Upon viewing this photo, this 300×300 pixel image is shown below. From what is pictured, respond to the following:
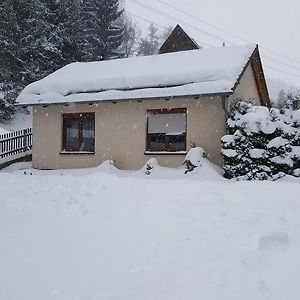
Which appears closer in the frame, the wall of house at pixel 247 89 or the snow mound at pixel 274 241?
the snow mound at pixel 274 241

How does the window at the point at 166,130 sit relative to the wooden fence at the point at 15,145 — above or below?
above

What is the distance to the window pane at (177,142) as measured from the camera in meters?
14.2

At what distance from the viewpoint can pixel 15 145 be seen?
714 inches

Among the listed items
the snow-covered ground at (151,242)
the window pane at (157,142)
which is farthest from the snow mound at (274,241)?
the window pane at (157,142)

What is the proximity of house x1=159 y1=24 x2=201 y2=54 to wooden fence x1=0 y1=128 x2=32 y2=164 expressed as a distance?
39.5 feet

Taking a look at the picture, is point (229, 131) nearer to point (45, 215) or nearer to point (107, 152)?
point (107, 152)

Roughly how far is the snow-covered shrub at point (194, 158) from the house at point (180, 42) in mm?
14093

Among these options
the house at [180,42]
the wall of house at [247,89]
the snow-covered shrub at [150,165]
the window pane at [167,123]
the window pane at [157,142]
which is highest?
the house at [180,42]

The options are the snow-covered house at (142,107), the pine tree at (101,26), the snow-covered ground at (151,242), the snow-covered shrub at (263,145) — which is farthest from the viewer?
the pine tree at (101,26)

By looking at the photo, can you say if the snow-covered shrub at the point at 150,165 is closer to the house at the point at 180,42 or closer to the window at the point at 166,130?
the window at the point at 166,130

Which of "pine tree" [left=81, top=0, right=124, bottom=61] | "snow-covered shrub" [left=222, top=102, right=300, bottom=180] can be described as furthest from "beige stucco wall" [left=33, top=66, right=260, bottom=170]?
"pine tree" [left=81, top=0, right=124, bottom=61]

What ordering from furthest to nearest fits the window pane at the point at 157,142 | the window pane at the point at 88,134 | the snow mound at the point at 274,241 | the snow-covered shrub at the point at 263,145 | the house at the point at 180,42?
the house at the point at 180,42, the window pane at the point at 88,134, the window pane at the point at 157,142, the snow-covered shrub at the point at 263,145, the snow mound at the point at 274,241

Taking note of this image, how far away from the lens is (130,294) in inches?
147

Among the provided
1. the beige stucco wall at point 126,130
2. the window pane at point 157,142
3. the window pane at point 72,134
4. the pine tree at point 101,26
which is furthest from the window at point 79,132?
the pine tree at point 101,26
